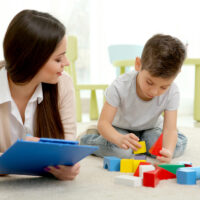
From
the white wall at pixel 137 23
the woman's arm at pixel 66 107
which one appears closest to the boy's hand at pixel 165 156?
the woman's arm at pixel 66 107

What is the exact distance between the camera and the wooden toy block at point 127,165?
1.22 metres

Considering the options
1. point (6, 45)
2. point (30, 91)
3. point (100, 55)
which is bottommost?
point (100, 55)

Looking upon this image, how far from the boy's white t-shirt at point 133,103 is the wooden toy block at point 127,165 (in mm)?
296

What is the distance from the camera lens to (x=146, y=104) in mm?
1496

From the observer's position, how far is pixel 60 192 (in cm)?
96

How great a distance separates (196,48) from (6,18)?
2173mm

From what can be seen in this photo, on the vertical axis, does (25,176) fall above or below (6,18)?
below

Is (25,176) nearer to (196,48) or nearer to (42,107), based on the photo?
(42,107)

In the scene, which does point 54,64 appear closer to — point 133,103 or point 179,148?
point 133,103

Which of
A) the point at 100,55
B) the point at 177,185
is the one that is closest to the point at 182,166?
the point at 177,185

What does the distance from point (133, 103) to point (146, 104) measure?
0.18 ft

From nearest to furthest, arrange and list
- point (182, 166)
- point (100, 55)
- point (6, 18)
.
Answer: point (182, 166) < point (6, 18) < point (100, 55)

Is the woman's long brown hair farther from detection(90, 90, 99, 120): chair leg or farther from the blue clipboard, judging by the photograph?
detection(90, 90, 99, 120): chair leg

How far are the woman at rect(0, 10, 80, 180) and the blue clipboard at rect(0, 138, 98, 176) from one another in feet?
0.19
